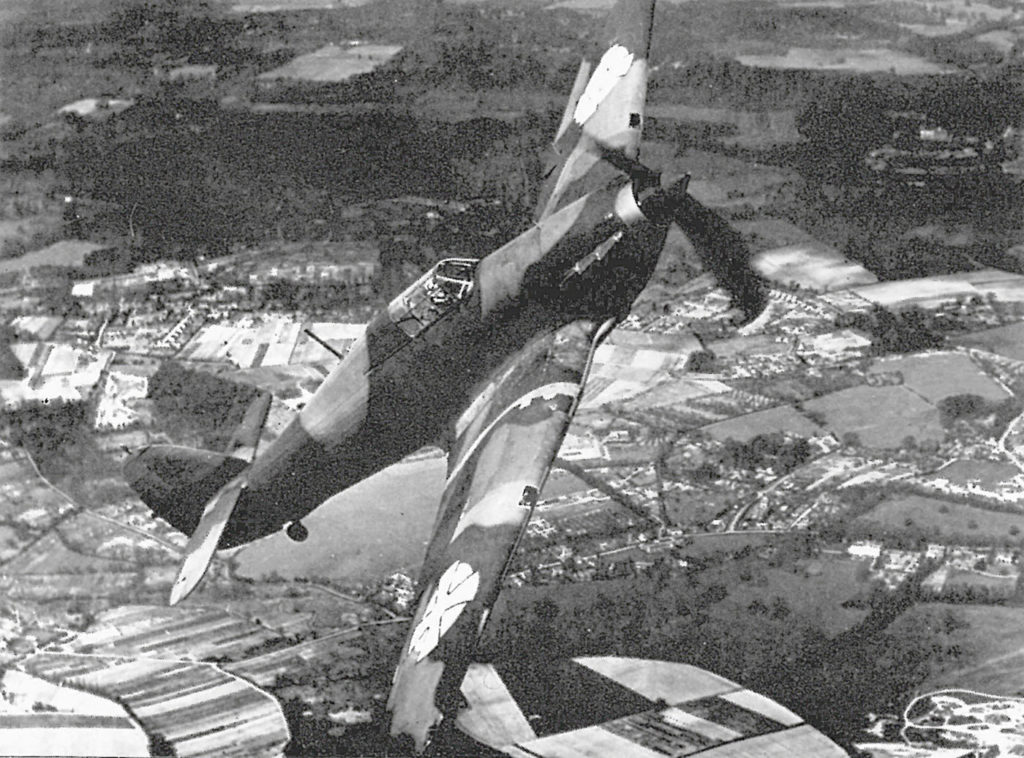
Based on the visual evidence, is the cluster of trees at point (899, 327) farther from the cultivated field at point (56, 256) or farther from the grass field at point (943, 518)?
the cultivated field at point (56, 256)

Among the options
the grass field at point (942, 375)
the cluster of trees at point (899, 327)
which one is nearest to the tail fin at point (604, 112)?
the cluster of trees at point (899, 327)

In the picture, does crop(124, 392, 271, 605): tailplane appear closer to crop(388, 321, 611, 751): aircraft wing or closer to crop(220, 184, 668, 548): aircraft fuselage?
crop(220, 184, 668, 548): aircraft fuselage

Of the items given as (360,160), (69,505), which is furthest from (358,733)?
(360,160)

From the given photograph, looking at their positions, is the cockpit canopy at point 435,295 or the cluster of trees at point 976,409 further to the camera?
the cluster of trees at point 976,409

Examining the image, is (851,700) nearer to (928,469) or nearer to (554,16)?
(928,469)

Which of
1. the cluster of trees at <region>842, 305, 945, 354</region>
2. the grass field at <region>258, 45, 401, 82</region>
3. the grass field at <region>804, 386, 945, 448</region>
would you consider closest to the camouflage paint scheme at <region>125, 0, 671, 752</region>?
the grass field at <region>804, 386, 945, 448</region>
